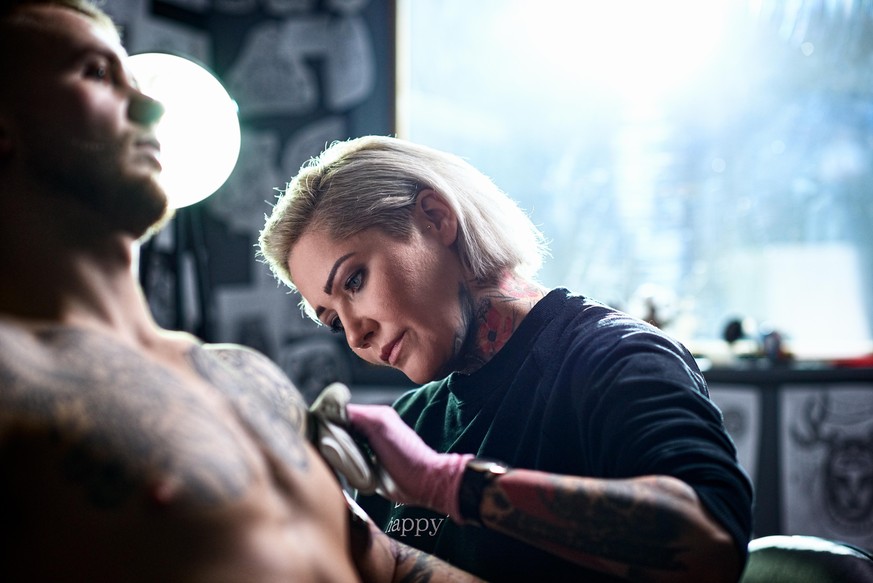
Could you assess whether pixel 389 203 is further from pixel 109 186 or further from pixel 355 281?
pixel 109 186

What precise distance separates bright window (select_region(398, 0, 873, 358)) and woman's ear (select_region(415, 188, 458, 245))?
1.38 m

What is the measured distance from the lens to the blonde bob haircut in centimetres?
145

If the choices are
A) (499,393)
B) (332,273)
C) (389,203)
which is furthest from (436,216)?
(499,393)

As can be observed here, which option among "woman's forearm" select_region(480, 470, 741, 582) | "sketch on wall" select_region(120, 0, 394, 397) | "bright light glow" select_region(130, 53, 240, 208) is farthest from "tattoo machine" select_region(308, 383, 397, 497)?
"sketch on wall" select_region(120, 0, 394, 397)

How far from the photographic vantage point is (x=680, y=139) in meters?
2.95

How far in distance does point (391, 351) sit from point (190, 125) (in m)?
0.85

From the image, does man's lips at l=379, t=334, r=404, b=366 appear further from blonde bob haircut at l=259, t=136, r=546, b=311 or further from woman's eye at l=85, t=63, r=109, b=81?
woman's eye at l=85, t=63, r=109, b=81

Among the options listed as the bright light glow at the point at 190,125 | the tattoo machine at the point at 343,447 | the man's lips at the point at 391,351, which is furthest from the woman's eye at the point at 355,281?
the bright light glow at the point at 190,125

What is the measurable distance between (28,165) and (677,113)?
8.03ft

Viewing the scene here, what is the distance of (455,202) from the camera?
151cm

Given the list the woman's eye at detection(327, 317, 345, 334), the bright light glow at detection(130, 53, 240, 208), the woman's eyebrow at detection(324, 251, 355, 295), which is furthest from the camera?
the bright light glow at detection(130, 53, 240, 208)

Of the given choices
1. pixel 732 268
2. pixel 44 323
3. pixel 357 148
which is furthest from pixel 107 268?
pixel 732 268

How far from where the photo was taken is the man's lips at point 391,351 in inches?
57.8

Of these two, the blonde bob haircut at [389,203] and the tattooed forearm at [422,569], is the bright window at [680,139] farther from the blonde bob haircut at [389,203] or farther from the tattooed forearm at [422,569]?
the tattooed forearm at [422,569]
